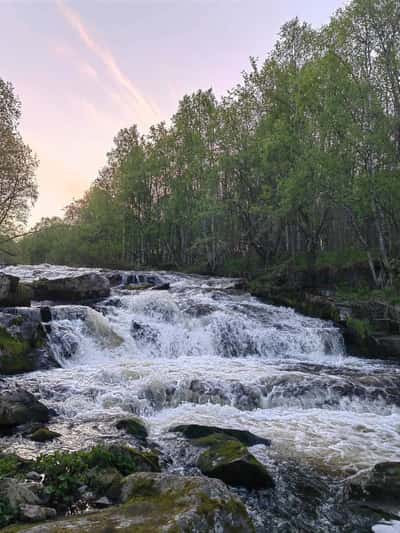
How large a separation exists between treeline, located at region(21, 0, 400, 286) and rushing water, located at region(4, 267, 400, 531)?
10561 mm

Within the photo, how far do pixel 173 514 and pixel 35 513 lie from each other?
6.01ft

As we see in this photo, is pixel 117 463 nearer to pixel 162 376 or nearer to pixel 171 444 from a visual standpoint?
pixel 171 444

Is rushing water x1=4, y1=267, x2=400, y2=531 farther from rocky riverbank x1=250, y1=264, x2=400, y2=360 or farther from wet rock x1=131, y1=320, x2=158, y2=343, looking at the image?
rocky riverbank x1=250, y1=264, x2=400, y2=360

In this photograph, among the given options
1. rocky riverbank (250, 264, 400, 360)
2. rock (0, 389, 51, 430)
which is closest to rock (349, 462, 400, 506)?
rock (0, 389, 51, 430)

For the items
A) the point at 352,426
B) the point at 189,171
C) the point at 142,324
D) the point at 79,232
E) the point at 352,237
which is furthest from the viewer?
the point at 79,232

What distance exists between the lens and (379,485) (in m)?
6.43

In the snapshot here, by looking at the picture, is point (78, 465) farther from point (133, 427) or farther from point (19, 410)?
point (19, 410)

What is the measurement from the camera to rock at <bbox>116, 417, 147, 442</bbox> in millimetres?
8727

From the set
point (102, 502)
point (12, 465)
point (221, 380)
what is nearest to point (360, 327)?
point (221, 380)

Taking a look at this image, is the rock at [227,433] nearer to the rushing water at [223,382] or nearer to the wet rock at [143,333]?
the rushing water at [223,382]

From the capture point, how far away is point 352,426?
9984mm

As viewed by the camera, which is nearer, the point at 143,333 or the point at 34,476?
the point at 34,476

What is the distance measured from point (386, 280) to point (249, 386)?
17089 millimetres

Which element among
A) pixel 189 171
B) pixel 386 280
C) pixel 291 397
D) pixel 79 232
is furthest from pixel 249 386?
pixel 79 232
